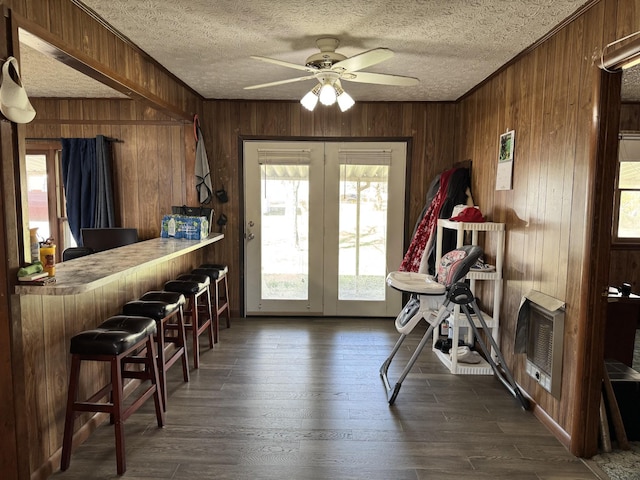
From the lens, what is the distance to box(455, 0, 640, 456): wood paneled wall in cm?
225

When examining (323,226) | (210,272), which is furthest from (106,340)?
(323,226)

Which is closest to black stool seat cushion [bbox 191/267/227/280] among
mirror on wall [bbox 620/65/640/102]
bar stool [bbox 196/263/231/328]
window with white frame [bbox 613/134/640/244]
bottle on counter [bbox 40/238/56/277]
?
bar stool [bbox 196/263/231/328]

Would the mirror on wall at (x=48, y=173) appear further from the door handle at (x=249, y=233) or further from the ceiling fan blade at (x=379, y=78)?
the ceiling fan blade at (x=379, y=78)

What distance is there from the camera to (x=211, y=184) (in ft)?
15.0

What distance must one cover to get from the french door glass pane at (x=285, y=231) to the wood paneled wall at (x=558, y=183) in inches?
79.4

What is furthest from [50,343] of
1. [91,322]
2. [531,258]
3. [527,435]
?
[531,258]

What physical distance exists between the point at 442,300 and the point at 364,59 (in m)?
1.61

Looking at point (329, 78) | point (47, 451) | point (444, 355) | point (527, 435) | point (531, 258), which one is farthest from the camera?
point (444, 355)

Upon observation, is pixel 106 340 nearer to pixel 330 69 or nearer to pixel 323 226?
pixel 330 69

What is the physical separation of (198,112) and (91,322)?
2.66 metres

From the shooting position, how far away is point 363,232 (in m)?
4.70

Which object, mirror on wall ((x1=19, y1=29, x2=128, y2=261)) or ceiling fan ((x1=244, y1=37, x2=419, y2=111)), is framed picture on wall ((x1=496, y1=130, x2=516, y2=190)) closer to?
ceiling fan ((x1=244, y1=37, x2=419, y2=111))

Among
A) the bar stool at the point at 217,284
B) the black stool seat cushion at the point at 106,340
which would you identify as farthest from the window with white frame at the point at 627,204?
the black stool seat cushion at the point at 106,340

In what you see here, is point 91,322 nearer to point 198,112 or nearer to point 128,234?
point 128,234
